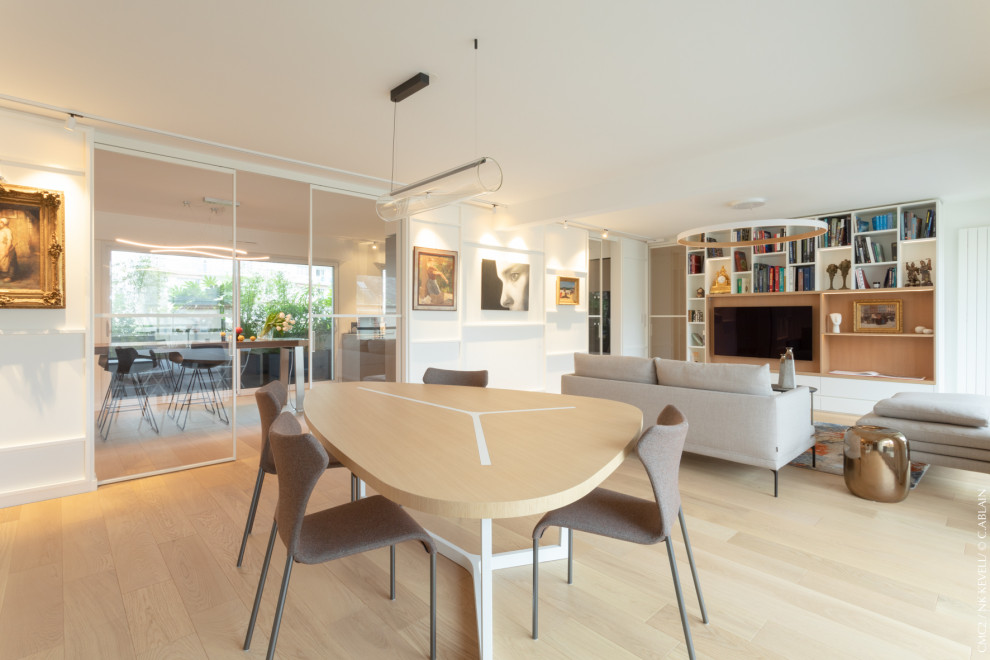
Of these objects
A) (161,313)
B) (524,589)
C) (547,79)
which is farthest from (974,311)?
(161,313)

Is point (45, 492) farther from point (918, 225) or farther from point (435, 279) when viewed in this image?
point (918, 225)

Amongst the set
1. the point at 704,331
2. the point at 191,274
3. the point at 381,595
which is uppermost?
the point at 191,274

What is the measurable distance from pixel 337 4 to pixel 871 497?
13.6 ft

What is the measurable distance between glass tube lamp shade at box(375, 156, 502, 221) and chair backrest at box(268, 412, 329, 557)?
Result: 4.99 ft

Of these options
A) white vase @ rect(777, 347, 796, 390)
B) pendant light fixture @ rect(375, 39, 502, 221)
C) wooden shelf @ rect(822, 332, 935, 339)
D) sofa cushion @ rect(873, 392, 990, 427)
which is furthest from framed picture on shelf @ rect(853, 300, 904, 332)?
pendant light fixture @ rect(375, 39, 502, 221)

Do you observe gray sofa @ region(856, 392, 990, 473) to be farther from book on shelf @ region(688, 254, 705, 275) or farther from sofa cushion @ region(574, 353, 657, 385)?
book on shelf @ region(688, 254, 705, 275)

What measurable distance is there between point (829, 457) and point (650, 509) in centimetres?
319

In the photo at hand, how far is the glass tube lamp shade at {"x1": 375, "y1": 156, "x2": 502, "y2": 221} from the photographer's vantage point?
2.45 metres

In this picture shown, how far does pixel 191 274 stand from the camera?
3877 millimetres

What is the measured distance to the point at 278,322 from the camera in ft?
14.4

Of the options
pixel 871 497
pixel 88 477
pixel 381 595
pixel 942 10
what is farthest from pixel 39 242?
pixel 871 497

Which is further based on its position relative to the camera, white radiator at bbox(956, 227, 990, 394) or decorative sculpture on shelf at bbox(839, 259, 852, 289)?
decorative sculpture on shelf at bbox(839, 259, 852, 289)

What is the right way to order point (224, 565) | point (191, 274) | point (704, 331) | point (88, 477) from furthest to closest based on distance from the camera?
point (704, 331) < point (191, 274) < point (88, 477) < point (224, 565)

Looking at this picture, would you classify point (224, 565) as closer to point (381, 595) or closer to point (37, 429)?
point (381, 595)
